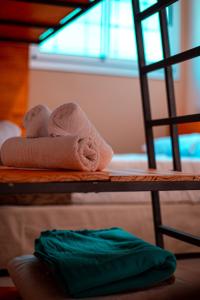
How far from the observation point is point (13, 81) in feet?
8.47

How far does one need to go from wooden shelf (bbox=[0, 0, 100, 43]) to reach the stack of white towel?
558 millimetres

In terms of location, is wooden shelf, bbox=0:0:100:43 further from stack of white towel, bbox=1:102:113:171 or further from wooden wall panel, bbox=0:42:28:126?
stack of white towel, bbox=1:102:113:171

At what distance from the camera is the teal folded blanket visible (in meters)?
1.09

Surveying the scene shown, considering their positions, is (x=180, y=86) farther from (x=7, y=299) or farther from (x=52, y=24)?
(x=7, y=299)

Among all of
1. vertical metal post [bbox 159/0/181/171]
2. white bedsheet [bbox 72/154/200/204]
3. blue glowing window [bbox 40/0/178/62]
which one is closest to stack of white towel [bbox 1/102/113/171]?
vertical metal post [bbox 159/0/181/171]

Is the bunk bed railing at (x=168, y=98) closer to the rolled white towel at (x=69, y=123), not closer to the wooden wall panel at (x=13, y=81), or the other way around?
the rolled white towel at (x=69, y=123)

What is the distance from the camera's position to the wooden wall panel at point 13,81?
2.55 metres

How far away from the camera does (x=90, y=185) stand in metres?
0.90

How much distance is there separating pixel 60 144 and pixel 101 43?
2.72 metres

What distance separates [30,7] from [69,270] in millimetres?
1043

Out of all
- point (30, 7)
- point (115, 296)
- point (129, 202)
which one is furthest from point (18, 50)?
point (115, 296)

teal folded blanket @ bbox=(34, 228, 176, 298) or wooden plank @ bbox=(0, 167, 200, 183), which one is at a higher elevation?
wooden plank @ bbox=(0, 167, 200, 183)

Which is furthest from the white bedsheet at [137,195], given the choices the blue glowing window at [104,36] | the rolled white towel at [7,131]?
the blue glowing window at [104,36]

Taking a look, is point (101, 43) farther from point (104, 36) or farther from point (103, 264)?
point (103, 264)
